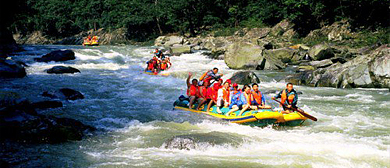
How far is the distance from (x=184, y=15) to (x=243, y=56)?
25.3 metres

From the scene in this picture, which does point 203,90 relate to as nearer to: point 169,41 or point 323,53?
point 323,53

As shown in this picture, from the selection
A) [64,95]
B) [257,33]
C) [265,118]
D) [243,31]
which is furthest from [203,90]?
[243,31]

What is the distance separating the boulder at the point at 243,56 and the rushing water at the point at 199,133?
16.9ft

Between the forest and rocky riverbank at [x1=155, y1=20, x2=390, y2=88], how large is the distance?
146 centimetres

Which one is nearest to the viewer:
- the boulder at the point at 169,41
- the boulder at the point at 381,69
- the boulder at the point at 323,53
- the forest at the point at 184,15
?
the boulder at the point at 381,69

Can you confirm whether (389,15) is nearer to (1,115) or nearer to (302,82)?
(302,82)

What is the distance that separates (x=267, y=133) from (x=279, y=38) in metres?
26.6

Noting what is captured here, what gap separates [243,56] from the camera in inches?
754

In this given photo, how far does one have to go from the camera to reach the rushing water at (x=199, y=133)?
5.55 meters

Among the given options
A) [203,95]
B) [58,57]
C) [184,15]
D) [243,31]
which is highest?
[184,15]

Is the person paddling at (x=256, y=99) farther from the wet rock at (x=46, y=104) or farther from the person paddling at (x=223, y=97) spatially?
the wet rock at (x=46, y=104)

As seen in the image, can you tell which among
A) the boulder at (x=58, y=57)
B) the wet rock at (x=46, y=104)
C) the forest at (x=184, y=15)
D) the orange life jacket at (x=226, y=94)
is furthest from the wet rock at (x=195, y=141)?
the boulder at (x=58, y=57)

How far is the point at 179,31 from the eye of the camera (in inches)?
1833

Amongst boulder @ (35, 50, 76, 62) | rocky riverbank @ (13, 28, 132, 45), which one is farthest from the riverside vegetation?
boulder @ (35, 50, 76, 62)
